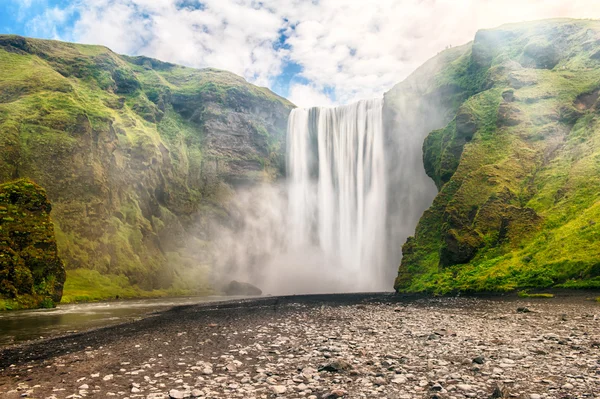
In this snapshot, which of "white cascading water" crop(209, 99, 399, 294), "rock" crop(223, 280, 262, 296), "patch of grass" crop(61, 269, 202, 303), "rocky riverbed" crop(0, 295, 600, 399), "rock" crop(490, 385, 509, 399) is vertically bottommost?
"rock" crop(223, 280, 262, 296)

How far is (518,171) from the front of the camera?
2371 inches

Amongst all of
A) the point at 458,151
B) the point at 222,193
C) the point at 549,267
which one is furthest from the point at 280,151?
the point at 549,267

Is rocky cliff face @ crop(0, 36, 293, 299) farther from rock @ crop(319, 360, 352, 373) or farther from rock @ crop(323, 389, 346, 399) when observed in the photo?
rock @ crop(323, 389, 346, 399)

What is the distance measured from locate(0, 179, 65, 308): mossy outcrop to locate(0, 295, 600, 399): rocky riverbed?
42.0 m

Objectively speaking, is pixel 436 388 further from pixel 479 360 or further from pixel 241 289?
pixel 241 289

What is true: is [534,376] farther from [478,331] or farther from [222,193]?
[222,193]

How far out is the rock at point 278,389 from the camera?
923cm

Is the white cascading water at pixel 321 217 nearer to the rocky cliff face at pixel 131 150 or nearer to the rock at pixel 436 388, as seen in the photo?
the rocky cliff face at pixel 131 150

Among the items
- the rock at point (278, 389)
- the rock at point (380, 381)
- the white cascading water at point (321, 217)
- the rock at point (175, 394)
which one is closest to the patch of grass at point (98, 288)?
the white cascading water at point (321, 217)

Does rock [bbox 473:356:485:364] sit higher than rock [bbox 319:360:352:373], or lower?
higher

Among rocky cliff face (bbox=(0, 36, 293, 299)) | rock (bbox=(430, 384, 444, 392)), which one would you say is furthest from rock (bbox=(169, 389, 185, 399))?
rocky cliff face (bbox=(0, 36, 293, 299))

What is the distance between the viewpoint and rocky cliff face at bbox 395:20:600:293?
133 ft

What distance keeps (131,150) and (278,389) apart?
139 meters

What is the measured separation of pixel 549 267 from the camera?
36.4 m
